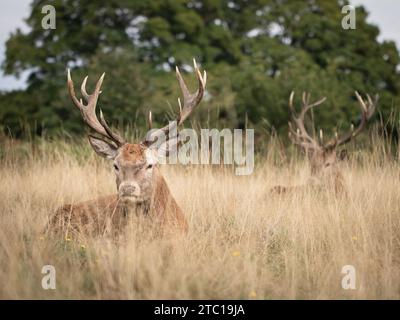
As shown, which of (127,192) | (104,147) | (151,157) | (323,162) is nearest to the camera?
(127,192)

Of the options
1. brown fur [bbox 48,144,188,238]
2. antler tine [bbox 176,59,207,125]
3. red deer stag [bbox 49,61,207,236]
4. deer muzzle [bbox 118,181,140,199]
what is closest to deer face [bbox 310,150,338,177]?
antler tine [bbox 176,59,207,125]

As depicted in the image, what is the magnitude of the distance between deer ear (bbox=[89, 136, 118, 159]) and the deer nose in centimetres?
64

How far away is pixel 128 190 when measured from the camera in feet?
16.0

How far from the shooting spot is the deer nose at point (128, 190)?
4859mm

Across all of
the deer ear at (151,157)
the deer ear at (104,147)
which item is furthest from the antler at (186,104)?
the deer ear at (104,147)

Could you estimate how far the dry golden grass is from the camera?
376 centimetres

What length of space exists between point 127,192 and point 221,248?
0.95 meters

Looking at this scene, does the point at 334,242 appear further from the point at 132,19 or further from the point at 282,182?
the point at 132,19

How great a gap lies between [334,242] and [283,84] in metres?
11.2

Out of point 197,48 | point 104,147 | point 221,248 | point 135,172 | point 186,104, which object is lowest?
point 221,248

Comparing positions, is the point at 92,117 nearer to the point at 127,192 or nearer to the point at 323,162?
the point at 127,192

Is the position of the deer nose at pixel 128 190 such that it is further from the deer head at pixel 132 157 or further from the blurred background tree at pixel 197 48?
the blurred background tree at pixel 197 48

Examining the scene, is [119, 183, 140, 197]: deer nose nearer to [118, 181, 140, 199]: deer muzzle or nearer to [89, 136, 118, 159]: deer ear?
[118, 181, 140, 199]: deer muzzle

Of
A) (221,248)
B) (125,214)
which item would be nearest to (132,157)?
(125,214)
